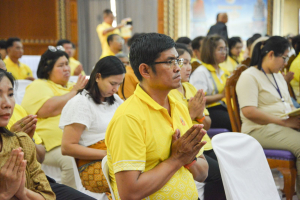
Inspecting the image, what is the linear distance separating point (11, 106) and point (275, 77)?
2213 mm

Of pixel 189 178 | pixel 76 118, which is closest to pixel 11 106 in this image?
pixel 76 118

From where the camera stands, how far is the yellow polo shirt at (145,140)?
1.17 metres

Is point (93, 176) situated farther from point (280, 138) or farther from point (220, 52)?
point (220, 52)

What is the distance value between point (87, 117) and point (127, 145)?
0.87 meters

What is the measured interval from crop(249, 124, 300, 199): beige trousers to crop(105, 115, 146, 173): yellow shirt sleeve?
1673 millimetres

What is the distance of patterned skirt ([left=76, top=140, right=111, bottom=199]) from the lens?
192 centimetres

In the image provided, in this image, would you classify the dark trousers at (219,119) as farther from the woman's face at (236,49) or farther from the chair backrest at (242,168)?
the woman's face at (236,49)

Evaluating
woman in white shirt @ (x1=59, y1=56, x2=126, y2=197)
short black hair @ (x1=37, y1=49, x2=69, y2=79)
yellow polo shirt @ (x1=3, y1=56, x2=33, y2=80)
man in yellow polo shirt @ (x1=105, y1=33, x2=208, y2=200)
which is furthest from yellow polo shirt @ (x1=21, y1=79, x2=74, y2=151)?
yellow polo shirt @ (x1=3, y1=56, x2=33, y2=80)

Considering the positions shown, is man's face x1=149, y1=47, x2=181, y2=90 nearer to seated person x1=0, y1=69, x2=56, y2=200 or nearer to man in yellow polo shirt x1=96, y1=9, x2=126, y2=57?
seated person x1=0, y1=69, x2=56, y2=200

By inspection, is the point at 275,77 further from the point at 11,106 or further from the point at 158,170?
the point at 11,106

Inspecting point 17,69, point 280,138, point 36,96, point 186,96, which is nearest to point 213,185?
point 186,96

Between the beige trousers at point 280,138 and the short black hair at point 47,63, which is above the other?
the short black hair at point 47,63

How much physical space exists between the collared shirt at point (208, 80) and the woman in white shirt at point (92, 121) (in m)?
1.23

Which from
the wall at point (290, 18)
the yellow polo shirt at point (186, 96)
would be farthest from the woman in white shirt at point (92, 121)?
the wall at point (290, 18)
